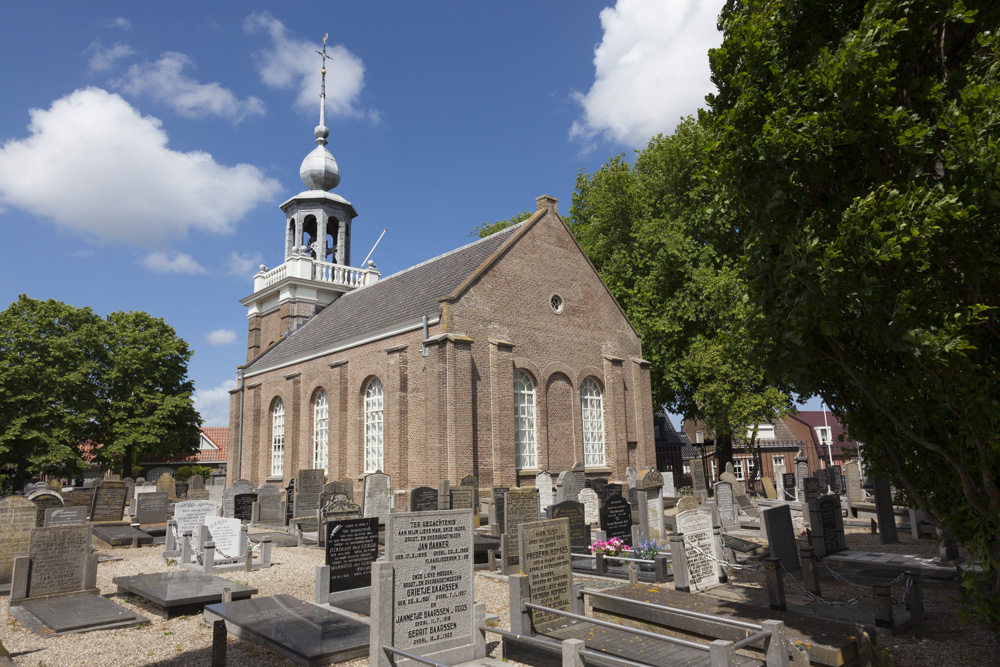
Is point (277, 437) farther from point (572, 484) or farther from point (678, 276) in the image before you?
point (678, 276)

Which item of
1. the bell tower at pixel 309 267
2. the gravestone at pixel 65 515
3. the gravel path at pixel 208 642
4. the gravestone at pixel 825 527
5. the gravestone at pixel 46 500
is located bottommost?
the gravel path at pixel 208 642

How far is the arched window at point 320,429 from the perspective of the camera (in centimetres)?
2738

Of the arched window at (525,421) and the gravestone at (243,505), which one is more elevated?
the arched window at (525,421)

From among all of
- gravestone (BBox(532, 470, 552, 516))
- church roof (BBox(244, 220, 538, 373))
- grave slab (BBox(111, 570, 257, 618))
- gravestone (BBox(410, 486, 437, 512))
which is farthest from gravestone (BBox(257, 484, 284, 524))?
grave slab (BBox(111, 570, 257, 618))

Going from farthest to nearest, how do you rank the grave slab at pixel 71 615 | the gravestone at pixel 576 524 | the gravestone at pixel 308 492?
the gravestone at pixel 308 492 → the gravestone at pixel 576 524 → the grave slab at pixel 71 615

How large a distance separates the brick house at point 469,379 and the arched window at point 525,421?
5cm

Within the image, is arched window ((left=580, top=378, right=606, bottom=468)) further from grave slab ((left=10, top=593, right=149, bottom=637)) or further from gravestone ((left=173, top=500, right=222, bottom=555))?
grave slab ((left=10, top=593, right=149, bottom=637))

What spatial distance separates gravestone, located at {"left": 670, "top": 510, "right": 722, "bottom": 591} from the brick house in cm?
1099

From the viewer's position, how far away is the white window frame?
24500mm

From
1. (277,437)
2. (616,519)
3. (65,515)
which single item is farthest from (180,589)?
(277,437)

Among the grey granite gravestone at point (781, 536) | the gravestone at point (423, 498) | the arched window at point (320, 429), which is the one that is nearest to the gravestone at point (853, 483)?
the grey granite gravestone at point (781, 536)

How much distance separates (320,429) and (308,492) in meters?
6.15

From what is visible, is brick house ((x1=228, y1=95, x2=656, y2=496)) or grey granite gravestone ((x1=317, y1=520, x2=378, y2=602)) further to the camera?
brick house ((x1=228, y1=95, x2=656, y2=496))

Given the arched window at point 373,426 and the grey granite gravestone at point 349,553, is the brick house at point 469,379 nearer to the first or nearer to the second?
the arched window at point 373,426
